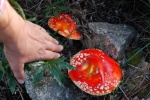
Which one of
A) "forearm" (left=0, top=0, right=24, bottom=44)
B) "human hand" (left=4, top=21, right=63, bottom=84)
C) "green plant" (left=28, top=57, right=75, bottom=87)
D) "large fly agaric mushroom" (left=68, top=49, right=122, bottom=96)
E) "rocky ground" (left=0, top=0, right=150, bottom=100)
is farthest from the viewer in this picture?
"rocky ground" (left=0, top=0, right=150, bottom=100)

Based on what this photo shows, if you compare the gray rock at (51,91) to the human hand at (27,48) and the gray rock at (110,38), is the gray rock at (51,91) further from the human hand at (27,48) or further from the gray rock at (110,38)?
the gray rock at (110,38)

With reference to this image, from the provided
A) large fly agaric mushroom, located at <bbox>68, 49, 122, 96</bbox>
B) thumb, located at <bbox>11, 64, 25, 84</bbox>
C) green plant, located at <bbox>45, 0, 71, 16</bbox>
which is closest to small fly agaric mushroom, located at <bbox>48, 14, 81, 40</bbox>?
green plant, located at <bbox>45, 0, 71, 16</bbox>

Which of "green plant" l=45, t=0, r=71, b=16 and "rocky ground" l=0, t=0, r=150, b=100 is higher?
"green plant" l=45, t=0, r=71, b=16

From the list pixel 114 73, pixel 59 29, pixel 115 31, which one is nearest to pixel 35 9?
pixel 59 29

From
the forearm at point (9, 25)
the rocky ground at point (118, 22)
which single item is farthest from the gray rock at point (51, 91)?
the forearm at point (9, 25)

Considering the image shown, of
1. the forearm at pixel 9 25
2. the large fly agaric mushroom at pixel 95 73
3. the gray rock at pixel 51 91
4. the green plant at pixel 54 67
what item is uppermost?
the forearm at pixel 9 25

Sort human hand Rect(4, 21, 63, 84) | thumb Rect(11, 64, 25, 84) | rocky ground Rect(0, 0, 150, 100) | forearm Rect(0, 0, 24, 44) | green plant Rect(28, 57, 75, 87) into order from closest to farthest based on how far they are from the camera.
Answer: forearm Rect(0, 0, 24, 44)
human hand Rect(4, 21, 63, 84)
thumb Rect(11, 64, 25, 84)
green plant Rect(28, 57, 75, 87)
rocky ground Rect(0, 0, 150, 100)

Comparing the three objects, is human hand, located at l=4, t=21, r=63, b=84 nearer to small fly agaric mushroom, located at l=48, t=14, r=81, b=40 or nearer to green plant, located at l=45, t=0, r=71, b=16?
small fly agaric mushroom, located at l=48, t=14, r=81, b=40
